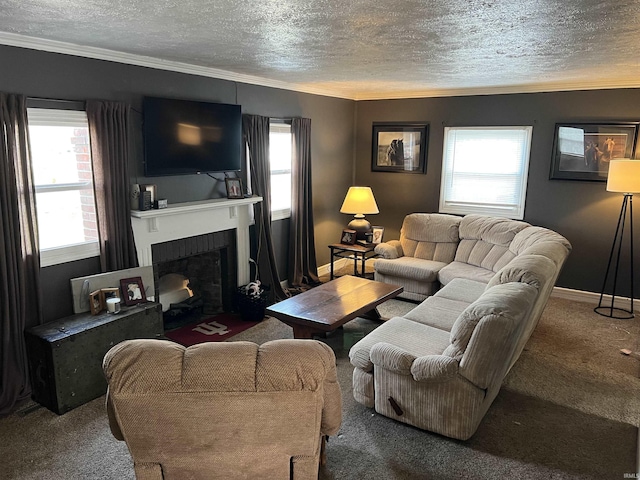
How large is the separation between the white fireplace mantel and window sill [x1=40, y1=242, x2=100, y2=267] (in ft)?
1.16

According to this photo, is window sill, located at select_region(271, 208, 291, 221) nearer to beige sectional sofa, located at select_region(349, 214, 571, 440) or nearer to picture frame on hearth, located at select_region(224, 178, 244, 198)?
picture frame on hearth, located at select_region(224, 178, 244, 198)

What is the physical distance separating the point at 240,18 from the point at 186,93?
1888mm

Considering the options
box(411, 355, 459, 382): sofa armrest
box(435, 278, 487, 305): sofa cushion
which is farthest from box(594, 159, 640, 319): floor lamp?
box(411, 355, 459, 382): sofa armrest

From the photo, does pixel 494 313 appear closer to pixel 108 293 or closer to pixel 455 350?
pixel 455 350

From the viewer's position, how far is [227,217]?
15.3 feet

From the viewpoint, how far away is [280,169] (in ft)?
17.6

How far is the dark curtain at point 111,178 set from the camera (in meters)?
3.40

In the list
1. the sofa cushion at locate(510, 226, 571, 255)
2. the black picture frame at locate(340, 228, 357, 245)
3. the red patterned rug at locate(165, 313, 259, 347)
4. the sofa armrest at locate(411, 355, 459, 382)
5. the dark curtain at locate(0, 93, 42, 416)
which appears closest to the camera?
the sofa armrest at locate(411, 355, 459, 382)

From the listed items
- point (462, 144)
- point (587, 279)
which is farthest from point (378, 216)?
point (587, 279)

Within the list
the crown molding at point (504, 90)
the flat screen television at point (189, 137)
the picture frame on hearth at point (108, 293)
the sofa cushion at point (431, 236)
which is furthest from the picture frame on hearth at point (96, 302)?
the crown molding at point (504, 90)

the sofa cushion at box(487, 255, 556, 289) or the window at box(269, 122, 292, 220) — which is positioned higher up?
the window at box(269, 122, 292, 220)

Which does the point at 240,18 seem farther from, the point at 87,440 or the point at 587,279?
the point at 587,279

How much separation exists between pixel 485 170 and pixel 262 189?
8.96 ft

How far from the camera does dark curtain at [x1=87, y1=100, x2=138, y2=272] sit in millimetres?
3404
